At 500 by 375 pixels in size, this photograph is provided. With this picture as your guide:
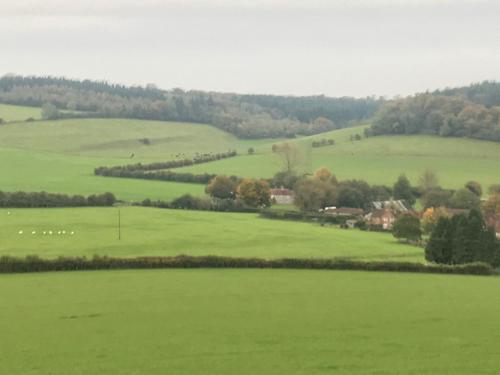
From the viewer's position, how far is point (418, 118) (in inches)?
5581

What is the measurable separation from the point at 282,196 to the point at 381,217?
16961 millimetres

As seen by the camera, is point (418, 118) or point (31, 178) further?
point (418, 118)

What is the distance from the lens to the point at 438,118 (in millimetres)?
137750

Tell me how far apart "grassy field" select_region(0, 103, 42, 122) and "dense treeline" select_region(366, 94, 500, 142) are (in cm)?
6639

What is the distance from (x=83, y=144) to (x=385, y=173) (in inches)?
2188

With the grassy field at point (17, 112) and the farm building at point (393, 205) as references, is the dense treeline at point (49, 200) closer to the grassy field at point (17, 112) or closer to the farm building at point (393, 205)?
the farm building at point (393, 205)

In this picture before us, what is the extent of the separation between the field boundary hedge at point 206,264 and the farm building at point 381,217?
3273 centimetres

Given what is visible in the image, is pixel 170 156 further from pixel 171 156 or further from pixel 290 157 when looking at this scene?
pixel 290 157

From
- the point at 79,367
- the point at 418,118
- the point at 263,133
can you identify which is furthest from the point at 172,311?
the point at 263,133

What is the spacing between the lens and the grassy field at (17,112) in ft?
525

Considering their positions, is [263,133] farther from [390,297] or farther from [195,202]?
[390,297]

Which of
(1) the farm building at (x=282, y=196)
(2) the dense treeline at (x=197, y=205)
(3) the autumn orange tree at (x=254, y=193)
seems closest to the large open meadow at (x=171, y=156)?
(2) the dense treeline at (x=197, y=205)

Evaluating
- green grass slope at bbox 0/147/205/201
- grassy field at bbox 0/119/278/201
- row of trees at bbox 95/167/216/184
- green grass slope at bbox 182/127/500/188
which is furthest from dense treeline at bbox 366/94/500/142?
green grass slope at bbox 0/147/205/201

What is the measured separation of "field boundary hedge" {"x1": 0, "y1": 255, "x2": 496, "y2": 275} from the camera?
44281mm
